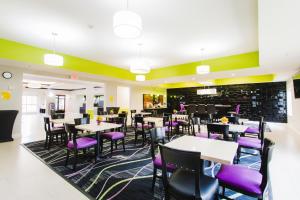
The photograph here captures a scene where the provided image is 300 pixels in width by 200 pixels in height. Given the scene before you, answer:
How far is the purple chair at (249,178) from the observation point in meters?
1.52

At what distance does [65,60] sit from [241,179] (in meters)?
6.05

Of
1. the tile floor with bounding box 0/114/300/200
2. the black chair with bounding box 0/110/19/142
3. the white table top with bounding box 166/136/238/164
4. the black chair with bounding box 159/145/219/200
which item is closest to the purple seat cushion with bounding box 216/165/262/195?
the black chair with bounding box 159/145/219/200

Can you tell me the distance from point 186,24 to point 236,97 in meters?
8.88

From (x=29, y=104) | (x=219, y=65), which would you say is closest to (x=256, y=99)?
(x=219, y=65)

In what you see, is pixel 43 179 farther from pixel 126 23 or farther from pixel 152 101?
pixel 152 101

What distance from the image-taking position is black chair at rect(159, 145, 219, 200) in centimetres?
133

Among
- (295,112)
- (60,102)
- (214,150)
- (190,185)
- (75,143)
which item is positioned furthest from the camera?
(60,102)

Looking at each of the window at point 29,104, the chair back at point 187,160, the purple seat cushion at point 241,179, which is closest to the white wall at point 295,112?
the purple seat cushion at point 241,179

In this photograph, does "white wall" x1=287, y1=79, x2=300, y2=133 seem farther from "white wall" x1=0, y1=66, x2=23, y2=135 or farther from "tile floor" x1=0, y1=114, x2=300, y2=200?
"white wall" x1=0, y1=66, x2=23, y2=135

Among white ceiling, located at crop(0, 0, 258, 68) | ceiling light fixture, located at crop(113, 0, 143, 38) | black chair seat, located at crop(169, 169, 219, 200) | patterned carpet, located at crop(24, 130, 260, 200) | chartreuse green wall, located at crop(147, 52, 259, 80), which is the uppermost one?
white ceiling, located at crop(0, 0, 258, 68)

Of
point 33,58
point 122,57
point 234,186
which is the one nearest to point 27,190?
point 234,186

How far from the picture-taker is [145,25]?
347 centimetres

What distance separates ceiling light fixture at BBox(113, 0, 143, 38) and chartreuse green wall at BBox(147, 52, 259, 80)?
4.60 meters

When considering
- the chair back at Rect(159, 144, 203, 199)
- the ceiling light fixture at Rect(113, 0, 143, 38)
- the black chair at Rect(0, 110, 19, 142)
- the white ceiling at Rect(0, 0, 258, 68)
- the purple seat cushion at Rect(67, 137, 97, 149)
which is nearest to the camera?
the chair back at Rect(159, 144, 203, 199)
